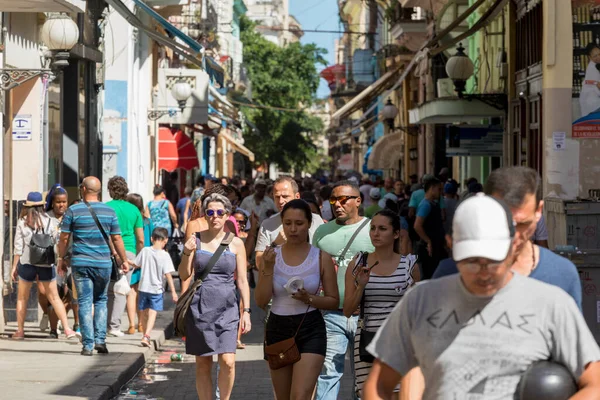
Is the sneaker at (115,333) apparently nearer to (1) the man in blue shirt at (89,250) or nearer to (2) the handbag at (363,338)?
(1) the man in blue shirt at (89,250)

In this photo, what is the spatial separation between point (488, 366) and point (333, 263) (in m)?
4.39

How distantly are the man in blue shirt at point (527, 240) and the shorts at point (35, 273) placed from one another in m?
9.95

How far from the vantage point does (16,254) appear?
566 inches

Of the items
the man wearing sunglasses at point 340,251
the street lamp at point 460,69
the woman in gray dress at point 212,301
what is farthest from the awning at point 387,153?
the woman in gray dress at point 212,301

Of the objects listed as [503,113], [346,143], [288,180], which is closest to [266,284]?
[288,180]

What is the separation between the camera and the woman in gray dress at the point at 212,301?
920 centimetres

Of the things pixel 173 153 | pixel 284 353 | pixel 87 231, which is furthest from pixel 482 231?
pixel 173 153

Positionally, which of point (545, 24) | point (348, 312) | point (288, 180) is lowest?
point (348, 312)

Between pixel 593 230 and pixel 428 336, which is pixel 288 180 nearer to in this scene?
pixel 593 230

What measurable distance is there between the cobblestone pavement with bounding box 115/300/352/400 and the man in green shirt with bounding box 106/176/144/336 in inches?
28.1

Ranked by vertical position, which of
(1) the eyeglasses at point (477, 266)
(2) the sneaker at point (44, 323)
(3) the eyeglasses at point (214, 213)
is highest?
(3) the eyeglasses at point (214, 213)

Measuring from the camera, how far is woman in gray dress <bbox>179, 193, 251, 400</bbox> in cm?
920

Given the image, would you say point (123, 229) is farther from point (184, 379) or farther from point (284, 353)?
point (284, 353)

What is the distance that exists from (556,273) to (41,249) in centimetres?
1008
